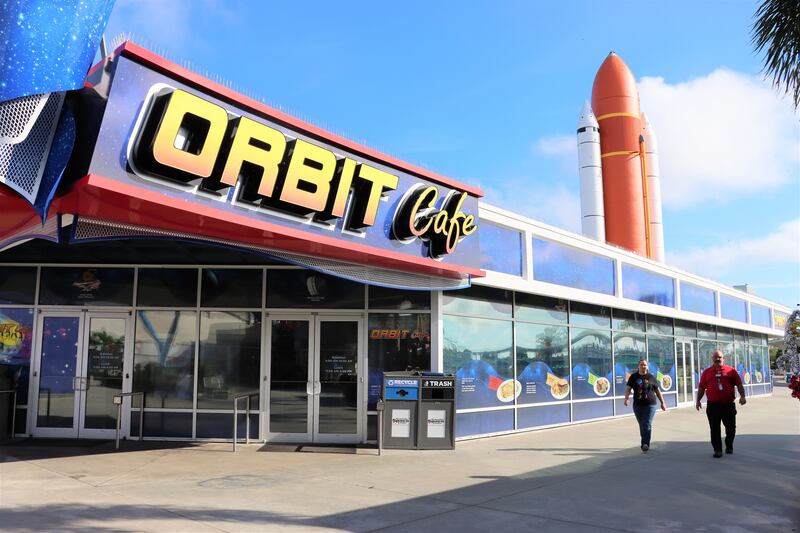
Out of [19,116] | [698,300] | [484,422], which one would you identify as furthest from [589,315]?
[19,116]

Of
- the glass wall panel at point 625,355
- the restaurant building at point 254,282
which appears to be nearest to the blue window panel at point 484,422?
the restaurant building at point 254,282

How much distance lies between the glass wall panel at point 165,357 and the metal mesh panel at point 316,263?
3431 mm

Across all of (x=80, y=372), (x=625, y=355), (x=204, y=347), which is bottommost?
(x=80, y=372)

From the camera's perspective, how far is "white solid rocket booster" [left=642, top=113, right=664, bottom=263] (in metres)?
31.8

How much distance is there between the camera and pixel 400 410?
11.6m

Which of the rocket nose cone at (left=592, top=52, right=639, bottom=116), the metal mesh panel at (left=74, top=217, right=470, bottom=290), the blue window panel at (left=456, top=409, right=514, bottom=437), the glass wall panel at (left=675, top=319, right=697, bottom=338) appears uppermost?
the rocket nose cone at (left=592, top=52, right=639, bottom=116)

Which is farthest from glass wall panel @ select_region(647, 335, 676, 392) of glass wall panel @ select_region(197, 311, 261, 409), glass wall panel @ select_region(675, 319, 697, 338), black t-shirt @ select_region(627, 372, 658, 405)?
glass wall panel @ select_region(197, 311, 261, 409)

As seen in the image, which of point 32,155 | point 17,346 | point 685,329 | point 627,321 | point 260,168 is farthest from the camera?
point 685,329

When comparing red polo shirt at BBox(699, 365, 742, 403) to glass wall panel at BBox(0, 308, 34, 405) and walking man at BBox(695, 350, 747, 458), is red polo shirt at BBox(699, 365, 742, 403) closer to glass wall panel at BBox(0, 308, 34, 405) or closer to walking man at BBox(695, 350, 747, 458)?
walking man at BBox(695, 350, 747, 458)

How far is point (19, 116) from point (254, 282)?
20.9ft

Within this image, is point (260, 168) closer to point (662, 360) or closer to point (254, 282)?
point (254, 282)

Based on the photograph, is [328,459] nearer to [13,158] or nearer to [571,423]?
[13,158]

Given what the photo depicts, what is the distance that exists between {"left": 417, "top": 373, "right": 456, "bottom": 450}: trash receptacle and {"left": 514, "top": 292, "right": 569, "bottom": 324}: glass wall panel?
11.4 feet

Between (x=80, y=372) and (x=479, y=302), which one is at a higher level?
(x=479, y=302)
